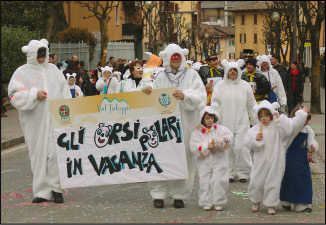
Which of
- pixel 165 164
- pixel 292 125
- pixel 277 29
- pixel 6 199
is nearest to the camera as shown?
pixel 292 125

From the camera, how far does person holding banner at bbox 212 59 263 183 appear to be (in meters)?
12.7

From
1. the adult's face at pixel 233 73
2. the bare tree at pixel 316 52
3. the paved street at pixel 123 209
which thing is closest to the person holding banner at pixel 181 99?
the paved street at pixel 123 209

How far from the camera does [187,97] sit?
10.0 m

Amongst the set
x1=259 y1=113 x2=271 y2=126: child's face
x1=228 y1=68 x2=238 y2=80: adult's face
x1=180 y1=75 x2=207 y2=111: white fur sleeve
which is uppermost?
x1=228 y1=68 x2=238 y2=80: adult's face

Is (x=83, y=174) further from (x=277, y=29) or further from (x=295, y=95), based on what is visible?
(x=277, y=29)

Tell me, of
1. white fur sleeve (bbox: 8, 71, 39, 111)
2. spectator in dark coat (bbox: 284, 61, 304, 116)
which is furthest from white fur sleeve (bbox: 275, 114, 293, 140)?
spectator in dark coat (bbox: 284, 61, 304, 116)

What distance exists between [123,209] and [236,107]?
3440 mm

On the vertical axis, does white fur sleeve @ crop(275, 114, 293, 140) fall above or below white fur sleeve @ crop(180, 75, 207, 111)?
below

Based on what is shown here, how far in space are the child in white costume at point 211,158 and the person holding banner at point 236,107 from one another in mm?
2790

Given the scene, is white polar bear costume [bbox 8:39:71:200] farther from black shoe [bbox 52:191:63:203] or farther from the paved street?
the paved street

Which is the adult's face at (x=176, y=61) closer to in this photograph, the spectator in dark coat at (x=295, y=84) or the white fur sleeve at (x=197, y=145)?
the white fur sleeve at (x=197, y=145)

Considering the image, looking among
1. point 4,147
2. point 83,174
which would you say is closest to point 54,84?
point 83,174

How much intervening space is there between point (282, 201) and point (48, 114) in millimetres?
2953

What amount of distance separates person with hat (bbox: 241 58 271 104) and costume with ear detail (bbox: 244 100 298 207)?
16.2 feet
